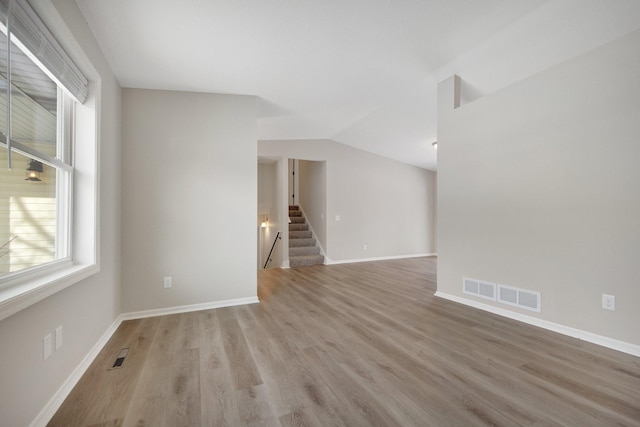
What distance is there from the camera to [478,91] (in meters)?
3.68

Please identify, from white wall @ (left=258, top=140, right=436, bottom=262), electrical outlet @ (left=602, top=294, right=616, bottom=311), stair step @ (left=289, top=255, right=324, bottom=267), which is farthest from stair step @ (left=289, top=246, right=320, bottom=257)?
electrical outlet @ (left=602, top=294, right=616, bottom=311)

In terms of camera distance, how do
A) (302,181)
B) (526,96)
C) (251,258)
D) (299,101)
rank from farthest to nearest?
(302,181) → (299,101) → (251,258) → (526,96)

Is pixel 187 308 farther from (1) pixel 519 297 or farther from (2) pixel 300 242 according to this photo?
(2) pixel 300 242

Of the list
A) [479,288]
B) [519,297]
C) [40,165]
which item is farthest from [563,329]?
[40,165]

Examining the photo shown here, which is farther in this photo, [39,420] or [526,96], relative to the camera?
[526,96]

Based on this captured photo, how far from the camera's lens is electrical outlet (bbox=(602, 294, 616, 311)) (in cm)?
236

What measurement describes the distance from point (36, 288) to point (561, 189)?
157 inches

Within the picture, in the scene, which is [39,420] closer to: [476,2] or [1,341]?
[1,341]

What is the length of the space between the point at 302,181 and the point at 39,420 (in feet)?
23.6

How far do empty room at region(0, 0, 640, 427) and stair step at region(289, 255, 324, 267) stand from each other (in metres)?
2.15

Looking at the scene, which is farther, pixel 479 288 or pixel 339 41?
pixel 479 288

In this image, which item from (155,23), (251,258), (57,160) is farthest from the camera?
(251,258)

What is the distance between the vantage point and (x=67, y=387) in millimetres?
1766

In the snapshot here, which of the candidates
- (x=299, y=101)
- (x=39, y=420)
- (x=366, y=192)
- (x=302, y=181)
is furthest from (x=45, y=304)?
(x=302, y=181)
